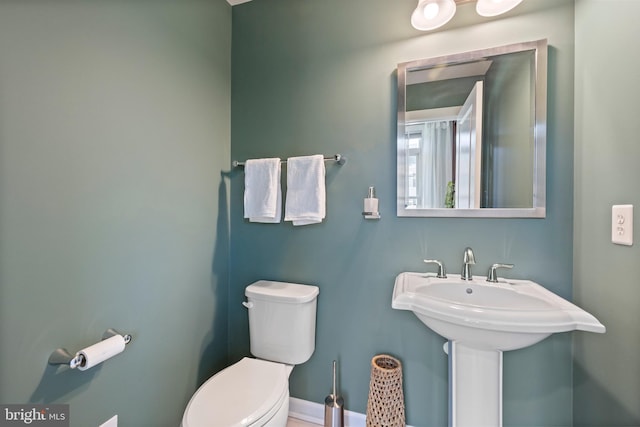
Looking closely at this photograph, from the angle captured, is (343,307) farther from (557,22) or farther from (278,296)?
(557,22)

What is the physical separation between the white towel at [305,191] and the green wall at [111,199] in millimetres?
479

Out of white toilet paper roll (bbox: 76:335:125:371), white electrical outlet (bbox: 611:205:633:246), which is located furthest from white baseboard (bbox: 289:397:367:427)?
white electrical outlet (bbox: 611:205:633:246)

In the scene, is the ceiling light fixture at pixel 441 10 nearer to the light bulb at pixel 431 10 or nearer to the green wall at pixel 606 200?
the light bulb at pixel 431 10

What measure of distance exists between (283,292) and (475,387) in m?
0.92

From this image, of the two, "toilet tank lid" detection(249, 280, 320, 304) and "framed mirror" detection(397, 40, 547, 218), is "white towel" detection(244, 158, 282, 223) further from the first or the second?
"framed mirror" detection(397, 40, 547, 218)

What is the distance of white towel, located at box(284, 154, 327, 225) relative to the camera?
1379 mm

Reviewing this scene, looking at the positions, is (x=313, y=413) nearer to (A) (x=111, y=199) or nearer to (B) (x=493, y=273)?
(B) (x=493, y=273)

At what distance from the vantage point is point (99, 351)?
33.8 inches

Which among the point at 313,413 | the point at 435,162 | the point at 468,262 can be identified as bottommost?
the point at 313,413

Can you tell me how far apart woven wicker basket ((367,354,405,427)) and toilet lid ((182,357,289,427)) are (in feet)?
1.44

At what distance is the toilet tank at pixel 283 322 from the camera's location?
1.36 meters

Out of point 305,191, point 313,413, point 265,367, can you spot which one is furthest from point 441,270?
point 313,413

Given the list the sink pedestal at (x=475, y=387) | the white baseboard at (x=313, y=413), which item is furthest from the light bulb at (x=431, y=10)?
the white baseboard at (x=313, y=413)

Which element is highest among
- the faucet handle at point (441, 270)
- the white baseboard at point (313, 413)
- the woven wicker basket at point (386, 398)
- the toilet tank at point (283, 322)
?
the faucet handle at point (441, 270)
